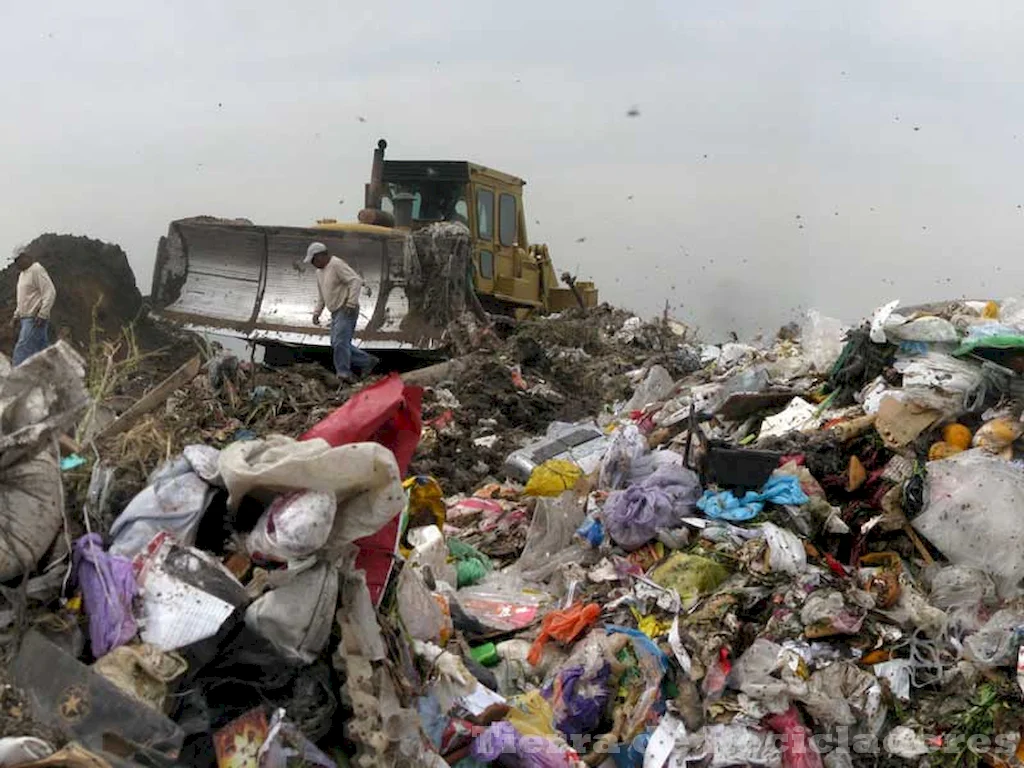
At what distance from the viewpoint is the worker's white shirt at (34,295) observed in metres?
8.53

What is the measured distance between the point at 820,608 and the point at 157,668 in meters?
2.99

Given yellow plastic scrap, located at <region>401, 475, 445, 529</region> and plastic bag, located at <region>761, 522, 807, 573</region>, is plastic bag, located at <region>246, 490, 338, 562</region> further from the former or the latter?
plastic bag, located at <region>761, 522, 807, 573</region>

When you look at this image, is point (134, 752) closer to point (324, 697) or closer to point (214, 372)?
point (324, 697)

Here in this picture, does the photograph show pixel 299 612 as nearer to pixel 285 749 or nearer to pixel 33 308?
pixel 285 749

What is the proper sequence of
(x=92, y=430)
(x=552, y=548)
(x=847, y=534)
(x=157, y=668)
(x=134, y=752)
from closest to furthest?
(x=134, y=752)
(x=157, y=668)
(x=92, y=430)
(x=847, y=534)
(x=552, y=548)

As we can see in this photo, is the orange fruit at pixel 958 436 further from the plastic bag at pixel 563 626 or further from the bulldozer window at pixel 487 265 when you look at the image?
the bulldozer window at pixel 487 265

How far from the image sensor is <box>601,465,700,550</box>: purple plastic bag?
5391 mm

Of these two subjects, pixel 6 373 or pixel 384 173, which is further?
pixel 384 173

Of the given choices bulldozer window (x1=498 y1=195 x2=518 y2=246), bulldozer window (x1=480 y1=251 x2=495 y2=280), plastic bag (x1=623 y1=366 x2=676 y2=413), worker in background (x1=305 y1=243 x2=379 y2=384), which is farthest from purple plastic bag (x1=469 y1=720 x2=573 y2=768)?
bulldozer window (x1=498 y1=195 x2=518 y2=246)

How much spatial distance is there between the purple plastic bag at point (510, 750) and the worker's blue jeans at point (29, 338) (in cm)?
634

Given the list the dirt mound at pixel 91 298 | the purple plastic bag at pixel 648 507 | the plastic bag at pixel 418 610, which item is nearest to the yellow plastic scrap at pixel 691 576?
the purple plastic bag at pixel 648 507

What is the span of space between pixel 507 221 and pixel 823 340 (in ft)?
17.1

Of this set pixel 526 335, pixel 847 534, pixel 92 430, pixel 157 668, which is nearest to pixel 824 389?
pixel 847 534

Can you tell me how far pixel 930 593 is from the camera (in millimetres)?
5047
